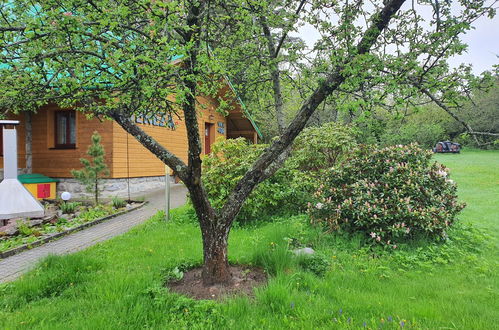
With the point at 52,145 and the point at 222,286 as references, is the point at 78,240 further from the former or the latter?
the point at 52,145

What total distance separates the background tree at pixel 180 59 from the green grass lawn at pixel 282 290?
71 centimetres

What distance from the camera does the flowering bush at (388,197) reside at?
15.7 feet

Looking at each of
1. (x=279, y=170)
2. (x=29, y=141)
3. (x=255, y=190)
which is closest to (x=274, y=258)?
(x=255, y=190)

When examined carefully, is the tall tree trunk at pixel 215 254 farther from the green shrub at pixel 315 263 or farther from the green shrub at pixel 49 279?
the green shrub at pixel 49 279

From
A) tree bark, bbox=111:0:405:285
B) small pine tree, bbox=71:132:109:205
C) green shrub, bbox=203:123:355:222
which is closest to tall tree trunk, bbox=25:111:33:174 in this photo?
small pine tree, bbox=71:132:109:205

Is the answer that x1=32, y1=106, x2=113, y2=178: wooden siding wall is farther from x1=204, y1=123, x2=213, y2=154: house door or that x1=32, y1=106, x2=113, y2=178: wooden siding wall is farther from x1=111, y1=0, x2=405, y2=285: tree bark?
x1=111, y1=0, x2=405, y2=285: tree bark

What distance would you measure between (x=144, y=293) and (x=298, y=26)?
3.98 meters

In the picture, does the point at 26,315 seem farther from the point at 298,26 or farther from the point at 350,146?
the point at 350,146

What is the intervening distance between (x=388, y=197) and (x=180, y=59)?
152 inches

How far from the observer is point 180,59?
2920mm

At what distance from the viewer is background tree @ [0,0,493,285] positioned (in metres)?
2.48

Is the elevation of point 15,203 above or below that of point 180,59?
below

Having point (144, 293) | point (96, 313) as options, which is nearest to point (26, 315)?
point (96, 313)

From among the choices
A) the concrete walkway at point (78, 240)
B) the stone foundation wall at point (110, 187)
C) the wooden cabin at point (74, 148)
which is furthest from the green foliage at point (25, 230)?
the wooden cabin at point (74, 148)
